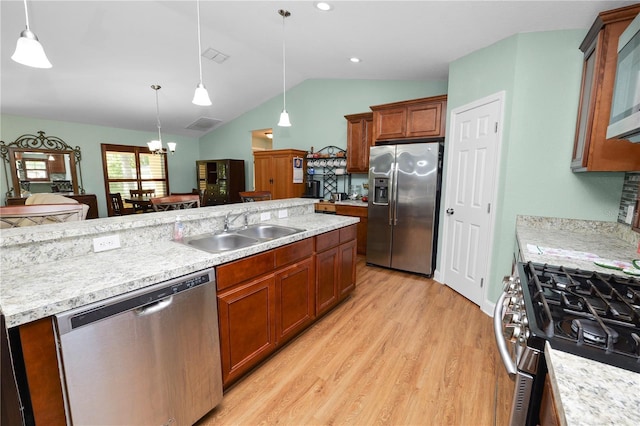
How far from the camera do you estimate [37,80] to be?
412 centimetres

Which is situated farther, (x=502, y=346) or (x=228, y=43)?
(x=228, y=43)

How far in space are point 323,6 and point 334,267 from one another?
239 cm

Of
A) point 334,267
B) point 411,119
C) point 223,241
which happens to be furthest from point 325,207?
point 223,241

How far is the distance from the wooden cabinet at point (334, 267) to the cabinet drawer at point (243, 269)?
0.58m

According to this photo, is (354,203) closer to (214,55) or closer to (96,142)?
(214,55)

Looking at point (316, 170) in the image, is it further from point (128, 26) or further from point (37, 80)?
point (37, 80)

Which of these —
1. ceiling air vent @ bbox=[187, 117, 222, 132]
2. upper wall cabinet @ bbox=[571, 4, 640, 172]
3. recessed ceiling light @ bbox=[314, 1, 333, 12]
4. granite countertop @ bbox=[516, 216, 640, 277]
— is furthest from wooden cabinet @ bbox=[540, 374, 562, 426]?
ceiling air vent @ bbox=[187, 117, 222, 132]

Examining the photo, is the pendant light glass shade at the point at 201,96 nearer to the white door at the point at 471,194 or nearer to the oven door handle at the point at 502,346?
the oven door handle at the point at 502,346

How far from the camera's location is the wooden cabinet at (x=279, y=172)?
17.0ft

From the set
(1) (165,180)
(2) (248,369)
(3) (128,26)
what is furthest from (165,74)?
(2) (248,369)

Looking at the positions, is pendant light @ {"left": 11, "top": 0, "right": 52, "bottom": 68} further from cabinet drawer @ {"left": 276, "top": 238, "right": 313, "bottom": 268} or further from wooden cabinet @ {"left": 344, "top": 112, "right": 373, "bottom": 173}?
wooden cabinet @ {"left": 344, "top": 112, "right": 373, "bottom": 173}

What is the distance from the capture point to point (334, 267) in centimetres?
257

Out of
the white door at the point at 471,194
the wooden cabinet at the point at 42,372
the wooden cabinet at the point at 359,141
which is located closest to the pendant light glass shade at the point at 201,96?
the wooden cabinet at the point at 42,372

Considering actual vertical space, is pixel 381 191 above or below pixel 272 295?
above
